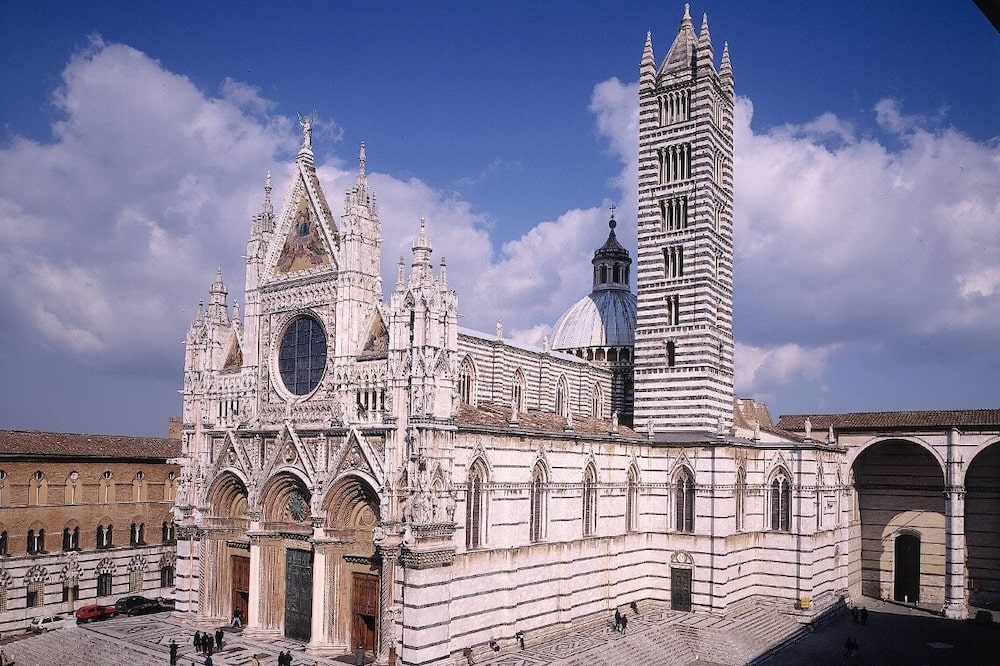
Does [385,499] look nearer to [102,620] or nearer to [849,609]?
[102,620]

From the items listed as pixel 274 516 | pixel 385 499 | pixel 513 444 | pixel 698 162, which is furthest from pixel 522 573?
pixel 698 162

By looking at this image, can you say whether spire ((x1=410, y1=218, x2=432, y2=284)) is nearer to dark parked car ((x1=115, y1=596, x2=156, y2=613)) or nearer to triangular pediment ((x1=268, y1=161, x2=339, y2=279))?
triangular pediment ((x1=268, y1=161, x2=339, y2=279))

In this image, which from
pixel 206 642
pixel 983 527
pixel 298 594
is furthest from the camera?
pixel 983 527

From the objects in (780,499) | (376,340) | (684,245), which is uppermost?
(684,245)

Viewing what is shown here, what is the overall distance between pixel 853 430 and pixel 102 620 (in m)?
40.3

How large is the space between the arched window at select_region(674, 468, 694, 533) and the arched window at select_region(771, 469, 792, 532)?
5.12m

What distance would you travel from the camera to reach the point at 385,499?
1201 inches

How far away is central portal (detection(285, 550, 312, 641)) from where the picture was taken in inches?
1340

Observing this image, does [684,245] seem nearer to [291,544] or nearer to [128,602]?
[291,544]

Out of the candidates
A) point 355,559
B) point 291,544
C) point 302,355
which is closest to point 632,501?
point 355,559

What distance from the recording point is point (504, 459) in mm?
33531

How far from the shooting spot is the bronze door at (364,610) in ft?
105

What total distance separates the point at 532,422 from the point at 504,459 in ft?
11.1

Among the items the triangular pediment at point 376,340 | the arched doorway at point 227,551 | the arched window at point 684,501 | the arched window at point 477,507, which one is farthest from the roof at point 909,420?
the arched doorway at point 227,551
